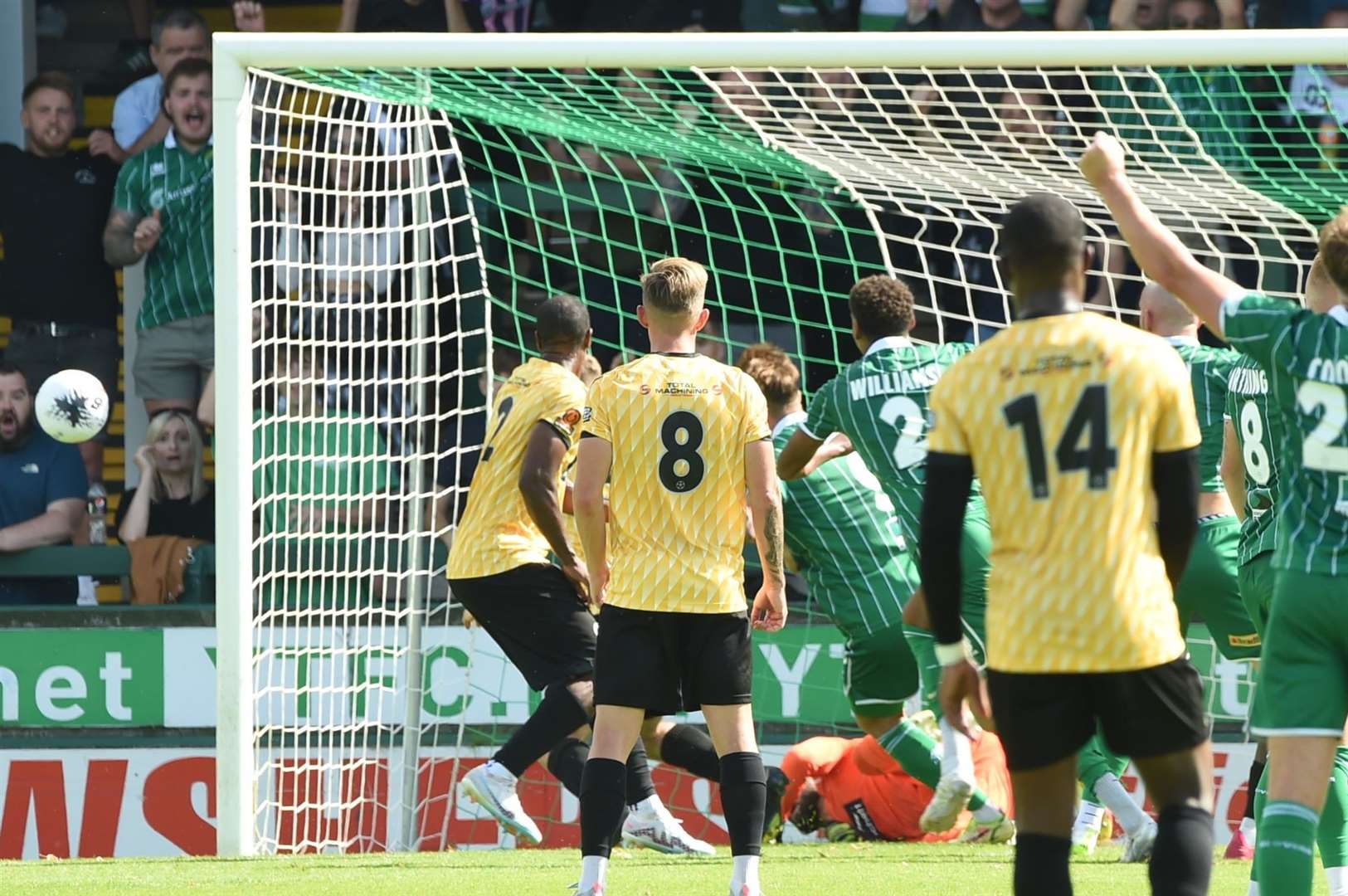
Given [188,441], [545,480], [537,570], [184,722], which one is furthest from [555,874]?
[188,441]

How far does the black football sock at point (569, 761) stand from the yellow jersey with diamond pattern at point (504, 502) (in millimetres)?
737

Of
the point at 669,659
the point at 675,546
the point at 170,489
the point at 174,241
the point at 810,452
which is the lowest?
the point at 669,659

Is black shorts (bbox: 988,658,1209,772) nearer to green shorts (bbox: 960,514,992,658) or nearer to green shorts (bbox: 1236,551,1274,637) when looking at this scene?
green shorts (bbox: 1236,551,1274,637)

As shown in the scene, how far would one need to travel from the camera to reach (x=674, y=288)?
17.2 feet

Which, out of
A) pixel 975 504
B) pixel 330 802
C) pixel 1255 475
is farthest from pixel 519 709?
pixel 1255 475

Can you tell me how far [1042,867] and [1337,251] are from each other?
1.46 meters

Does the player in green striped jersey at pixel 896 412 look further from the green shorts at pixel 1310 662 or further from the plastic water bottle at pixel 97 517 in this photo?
the plastic water bottle at pixel 97 517

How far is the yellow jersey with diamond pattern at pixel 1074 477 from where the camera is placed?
349cm

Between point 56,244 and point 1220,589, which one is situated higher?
point 56,244

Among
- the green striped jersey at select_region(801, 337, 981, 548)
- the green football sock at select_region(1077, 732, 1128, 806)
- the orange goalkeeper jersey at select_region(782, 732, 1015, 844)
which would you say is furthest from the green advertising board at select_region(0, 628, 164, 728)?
the green football sock at select_region(1077, 732, 1128, 806)

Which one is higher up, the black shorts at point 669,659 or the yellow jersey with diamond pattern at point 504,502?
the yellow jersey with diamond pattern at point 504,502

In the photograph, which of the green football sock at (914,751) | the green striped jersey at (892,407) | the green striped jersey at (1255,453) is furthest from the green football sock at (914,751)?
the green striped jersey at (1255,453)

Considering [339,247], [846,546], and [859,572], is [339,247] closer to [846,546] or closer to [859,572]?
[846,546]

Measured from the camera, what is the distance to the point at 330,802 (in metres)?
8.14
